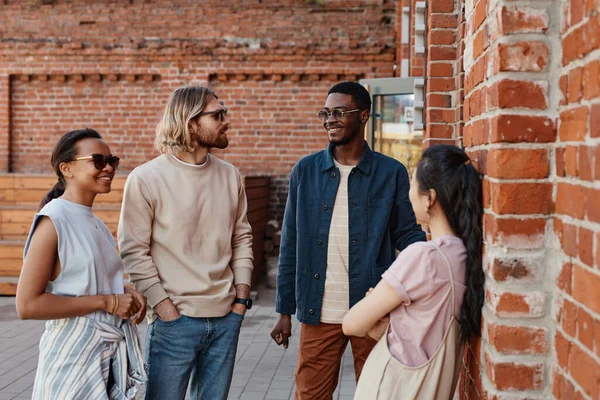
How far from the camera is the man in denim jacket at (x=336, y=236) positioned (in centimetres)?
320

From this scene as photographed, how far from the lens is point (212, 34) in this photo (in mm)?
11062

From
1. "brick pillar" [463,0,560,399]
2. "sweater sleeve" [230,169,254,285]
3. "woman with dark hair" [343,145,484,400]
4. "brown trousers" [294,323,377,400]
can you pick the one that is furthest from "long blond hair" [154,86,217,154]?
"brick pillar" [463,0,560,399]

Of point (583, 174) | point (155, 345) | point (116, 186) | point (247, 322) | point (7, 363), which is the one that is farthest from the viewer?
point (116, 186)

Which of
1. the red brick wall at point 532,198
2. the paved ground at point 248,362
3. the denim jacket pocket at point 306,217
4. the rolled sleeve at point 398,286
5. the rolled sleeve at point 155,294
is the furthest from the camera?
the paved ground at point 248,362

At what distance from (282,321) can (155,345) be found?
712 mm

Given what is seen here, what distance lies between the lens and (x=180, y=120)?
120 inches

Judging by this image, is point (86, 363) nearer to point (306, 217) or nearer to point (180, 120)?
point (180, 120)

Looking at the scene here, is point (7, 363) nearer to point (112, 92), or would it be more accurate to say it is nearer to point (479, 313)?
point (479, 313)

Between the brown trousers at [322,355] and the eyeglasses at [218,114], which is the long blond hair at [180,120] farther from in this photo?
the brown trousers at [322,355]

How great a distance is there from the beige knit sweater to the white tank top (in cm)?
19

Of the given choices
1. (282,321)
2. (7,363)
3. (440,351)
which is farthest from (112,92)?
(440,351)

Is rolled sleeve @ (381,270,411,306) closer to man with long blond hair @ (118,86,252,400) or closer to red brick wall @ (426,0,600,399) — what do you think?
red brick wall @ (426,0,600,399)

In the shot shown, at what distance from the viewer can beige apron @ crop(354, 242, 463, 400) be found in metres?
2.08

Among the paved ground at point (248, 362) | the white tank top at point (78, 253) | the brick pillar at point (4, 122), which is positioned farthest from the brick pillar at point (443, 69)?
the brick pillar at point (4, 122)
